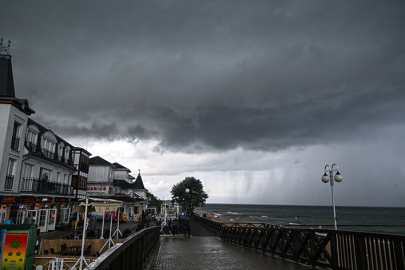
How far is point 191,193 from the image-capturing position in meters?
74.1

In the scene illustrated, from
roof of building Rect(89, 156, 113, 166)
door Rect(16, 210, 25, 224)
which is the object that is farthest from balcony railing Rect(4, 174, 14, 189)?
roof of building Rect(89, 156, 113, 166)

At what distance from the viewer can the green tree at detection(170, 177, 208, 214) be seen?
7312 centimetres

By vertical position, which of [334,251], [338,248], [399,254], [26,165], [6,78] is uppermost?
[6,78]

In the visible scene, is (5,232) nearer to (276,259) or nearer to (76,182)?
(276,259)

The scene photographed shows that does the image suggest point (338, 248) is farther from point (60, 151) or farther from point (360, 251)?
point (60, 151)

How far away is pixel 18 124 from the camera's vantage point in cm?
2153

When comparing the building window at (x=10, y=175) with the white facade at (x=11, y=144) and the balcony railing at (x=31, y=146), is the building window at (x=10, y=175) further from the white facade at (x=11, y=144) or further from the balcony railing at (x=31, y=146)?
the balcony railing at (x=31, y=146)

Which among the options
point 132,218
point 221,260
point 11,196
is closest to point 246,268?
point 221,260

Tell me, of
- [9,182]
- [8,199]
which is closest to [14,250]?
[8,199]

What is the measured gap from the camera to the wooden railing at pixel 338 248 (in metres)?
5.78

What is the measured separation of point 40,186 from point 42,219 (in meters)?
3.24

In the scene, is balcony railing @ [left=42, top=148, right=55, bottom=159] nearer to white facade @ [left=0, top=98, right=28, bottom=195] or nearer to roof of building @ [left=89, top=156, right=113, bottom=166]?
white facade @ [left=0, top=98, right=28, bottom=195]

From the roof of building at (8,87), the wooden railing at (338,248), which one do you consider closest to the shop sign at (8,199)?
the roof of building at (8,87)

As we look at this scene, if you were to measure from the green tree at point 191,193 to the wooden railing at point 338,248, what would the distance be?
61249mm
